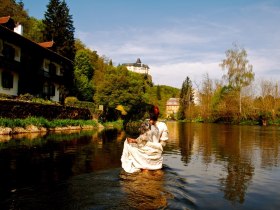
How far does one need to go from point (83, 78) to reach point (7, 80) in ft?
103

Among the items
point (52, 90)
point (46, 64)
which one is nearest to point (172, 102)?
point (52, 90)

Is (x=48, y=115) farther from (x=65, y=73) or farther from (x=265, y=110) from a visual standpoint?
(x=265, y=110)

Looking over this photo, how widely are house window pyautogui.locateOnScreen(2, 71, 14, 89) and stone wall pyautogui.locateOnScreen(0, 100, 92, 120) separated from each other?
6.52 metres

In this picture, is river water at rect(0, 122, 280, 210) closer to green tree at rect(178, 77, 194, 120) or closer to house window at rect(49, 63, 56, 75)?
house window at rect(49, 63, 56, 75)

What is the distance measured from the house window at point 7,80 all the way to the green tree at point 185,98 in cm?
7457

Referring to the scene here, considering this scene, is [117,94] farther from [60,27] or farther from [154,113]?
[154,113]

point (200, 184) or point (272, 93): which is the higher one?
point (272, 93)

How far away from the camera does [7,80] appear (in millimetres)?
32875

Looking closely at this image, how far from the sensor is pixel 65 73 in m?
49.0

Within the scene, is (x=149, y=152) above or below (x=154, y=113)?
below

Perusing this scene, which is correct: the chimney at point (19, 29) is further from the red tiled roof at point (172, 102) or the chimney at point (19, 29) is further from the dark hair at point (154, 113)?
the red tiled roof at point (172, 102)

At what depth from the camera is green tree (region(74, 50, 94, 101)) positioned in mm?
60594

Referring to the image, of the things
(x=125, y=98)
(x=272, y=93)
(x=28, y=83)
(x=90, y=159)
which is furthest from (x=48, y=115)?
(x=272, y=93)

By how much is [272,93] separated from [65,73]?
47927 millimetres
